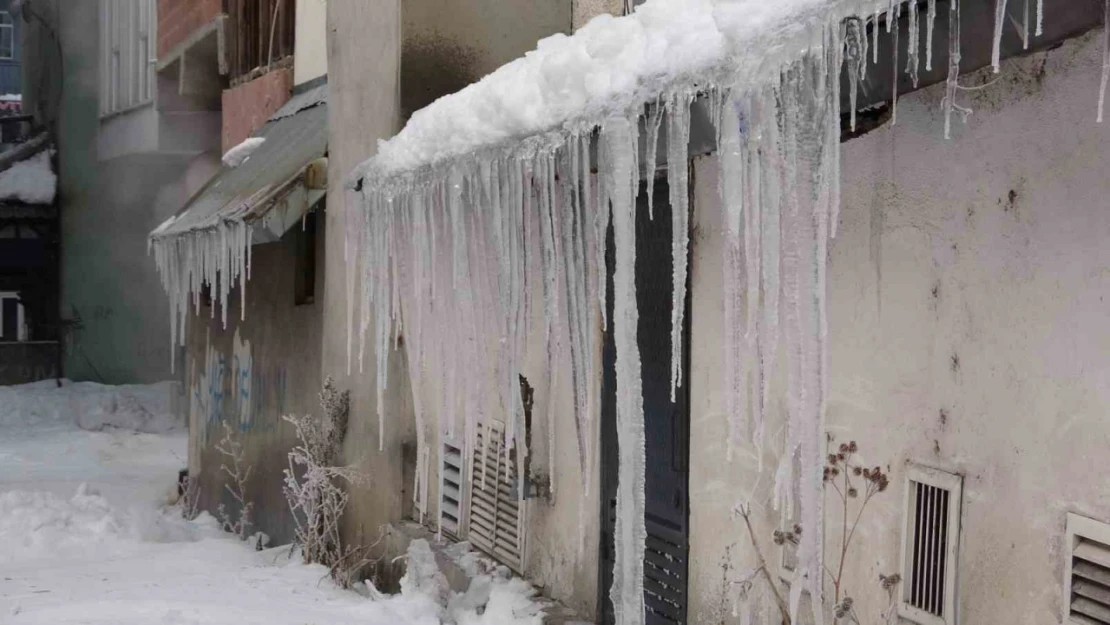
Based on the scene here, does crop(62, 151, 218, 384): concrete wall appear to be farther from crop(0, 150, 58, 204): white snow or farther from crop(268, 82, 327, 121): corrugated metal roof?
crop(268, 82, 327, 121): corrugated metal roof

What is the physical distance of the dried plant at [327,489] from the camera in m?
Result: 8.77

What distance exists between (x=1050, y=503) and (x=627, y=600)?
201 cm

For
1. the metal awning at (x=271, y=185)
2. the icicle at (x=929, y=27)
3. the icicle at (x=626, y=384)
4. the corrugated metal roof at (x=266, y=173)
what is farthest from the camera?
the corrugated metal roof at (x=266, y=173)

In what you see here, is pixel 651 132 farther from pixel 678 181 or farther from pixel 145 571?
pixel 145 571

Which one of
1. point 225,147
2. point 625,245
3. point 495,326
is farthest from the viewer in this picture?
point 225,147

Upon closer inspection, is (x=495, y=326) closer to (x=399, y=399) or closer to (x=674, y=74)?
(x=399, y=399)

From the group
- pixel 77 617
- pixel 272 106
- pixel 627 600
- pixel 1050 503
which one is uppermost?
pixel 272 106

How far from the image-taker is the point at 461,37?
8.48 meters

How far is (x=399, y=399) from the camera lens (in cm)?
845

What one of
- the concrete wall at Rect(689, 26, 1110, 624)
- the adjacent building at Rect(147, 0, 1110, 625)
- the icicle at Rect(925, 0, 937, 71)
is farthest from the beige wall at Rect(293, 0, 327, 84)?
the icicle at Rect(925, 0, 937, 71)

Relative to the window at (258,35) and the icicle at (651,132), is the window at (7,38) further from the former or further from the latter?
the icicle at (651,132)

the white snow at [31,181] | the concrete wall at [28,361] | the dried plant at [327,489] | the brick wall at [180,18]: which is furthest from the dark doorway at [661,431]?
the concrete wall at [28,361]

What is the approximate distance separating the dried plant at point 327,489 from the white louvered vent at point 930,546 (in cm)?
505

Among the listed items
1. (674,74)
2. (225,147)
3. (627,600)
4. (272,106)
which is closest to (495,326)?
(627,600)
